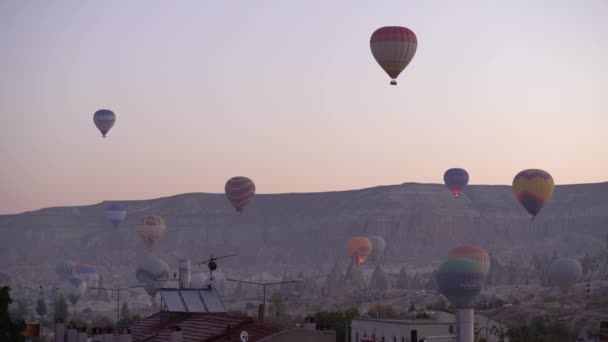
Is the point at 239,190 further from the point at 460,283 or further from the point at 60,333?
the point at 60,333

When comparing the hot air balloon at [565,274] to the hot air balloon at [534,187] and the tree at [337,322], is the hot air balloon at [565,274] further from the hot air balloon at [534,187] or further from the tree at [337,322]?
the tree at [337,322]

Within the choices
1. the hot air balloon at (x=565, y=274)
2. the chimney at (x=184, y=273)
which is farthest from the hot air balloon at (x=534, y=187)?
the chimney at (x=184, y=273)

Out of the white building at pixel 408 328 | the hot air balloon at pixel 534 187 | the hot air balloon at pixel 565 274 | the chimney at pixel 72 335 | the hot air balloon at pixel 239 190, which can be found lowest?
the chimney at pixel 72 335

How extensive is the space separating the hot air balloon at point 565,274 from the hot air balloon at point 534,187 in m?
38.7

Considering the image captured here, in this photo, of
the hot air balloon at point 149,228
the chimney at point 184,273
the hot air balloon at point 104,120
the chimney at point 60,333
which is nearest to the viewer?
the chimney at point 60,333

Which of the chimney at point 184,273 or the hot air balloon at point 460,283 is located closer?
the chimney at point 184,273

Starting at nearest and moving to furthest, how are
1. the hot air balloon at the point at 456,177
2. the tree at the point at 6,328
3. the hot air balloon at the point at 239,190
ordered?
the tree at the point at 6,328
the hot air balloon at the point at 239,190
the hot air balloon at the point at 456,177

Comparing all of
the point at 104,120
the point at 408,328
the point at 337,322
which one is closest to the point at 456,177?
the point at 104,120

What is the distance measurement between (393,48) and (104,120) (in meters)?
52.9

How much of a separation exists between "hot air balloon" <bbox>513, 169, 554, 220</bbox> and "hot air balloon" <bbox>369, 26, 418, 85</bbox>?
38.7m

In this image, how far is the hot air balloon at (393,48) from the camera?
3912 inches

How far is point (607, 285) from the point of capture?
601ft

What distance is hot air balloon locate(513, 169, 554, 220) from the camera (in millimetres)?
134500

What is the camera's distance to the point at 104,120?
143m
